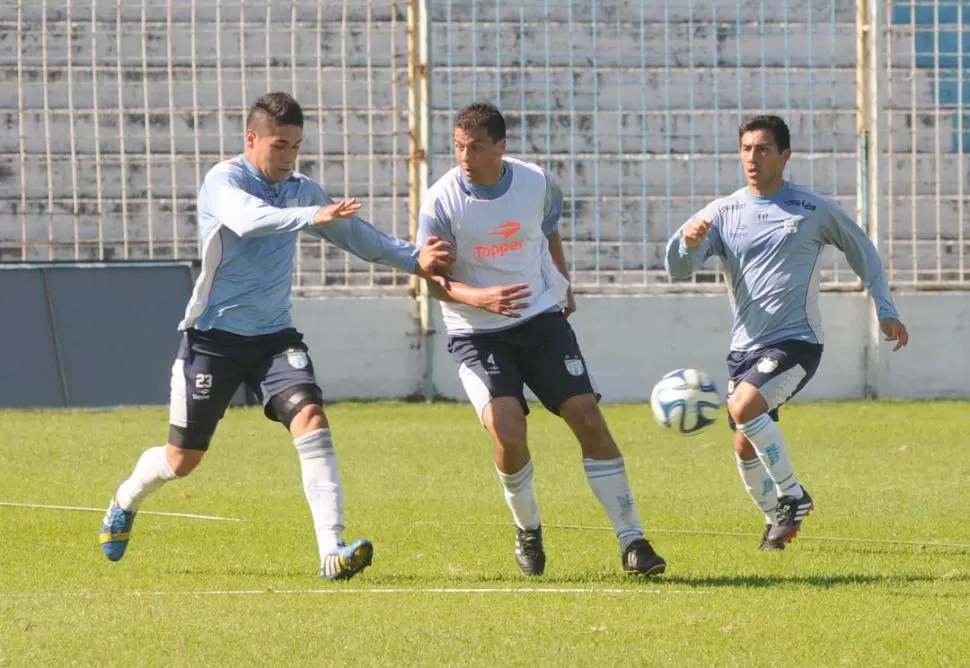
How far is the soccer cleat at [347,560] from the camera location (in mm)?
7332

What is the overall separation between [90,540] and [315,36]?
10333 millimetres

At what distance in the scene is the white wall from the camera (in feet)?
60.4

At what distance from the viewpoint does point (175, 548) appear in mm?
8984

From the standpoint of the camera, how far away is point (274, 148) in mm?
7949

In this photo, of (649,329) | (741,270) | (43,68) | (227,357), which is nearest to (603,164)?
(649,329)

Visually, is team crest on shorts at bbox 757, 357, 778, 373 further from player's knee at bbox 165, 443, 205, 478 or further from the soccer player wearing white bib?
player's knee at bbox 165, 443, 205, 478

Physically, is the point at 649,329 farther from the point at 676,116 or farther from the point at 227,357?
the point at 227,357

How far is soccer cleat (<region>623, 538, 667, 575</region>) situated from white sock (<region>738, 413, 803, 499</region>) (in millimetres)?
1423

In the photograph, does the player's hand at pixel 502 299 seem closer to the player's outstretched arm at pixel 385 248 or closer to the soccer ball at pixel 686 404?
the player's outstretched arm at pixel 385 248

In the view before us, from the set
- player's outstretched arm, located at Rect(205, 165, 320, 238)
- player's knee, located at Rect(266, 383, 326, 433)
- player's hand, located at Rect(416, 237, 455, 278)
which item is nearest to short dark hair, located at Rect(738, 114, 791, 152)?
player's hand, located at Rect(416, 237, 455, 278)

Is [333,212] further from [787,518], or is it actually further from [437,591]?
[787,518]

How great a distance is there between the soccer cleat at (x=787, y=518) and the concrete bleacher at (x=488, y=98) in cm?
1008

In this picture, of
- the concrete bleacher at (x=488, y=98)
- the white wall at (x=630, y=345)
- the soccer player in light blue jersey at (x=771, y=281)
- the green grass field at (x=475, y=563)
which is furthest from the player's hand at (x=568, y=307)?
the concrete bleacher at (x=488, y=98)

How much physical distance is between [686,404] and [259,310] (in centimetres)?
214
